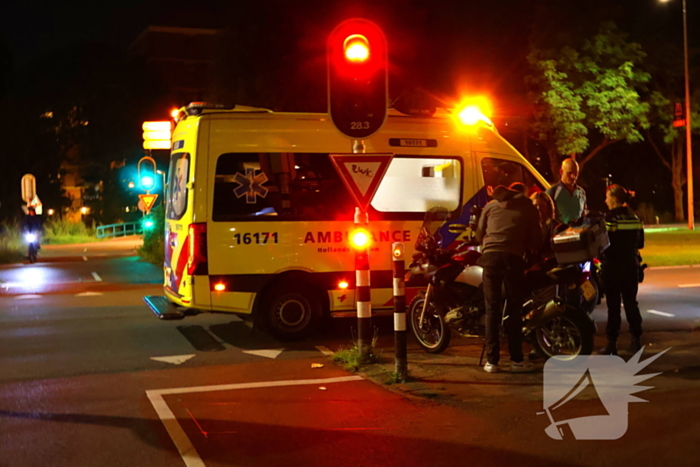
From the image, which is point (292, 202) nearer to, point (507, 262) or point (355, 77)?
point (355, 77)

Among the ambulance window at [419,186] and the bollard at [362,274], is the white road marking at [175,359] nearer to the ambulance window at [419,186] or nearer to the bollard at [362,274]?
the bollard at [362,274]

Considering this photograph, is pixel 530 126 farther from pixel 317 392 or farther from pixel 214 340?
pixel 317 392

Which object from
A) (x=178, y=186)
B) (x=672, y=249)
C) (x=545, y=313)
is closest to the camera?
(x=545, y=313)

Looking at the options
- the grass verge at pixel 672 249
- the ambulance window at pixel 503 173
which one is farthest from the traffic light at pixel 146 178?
the grass verge at pixel 672 249

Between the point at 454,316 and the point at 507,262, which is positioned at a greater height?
the point at 507,262

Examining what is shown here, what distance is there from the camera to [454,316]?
816 centimetres

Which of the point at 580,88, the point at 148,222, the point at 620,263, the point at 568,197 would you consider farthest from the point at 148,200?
the point at 620,263

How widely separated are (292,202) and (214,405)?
3.43 meters

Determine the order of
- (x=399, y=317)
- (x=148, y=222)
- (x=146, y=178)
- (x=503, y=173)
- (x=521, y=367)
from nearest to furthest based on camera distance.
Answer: (x=399, y=317) < (x=521, y=367) < (x=503, y=173) < (x=146, y=178) < (x=148, y=222)

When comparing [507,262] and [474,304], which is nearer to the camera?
[507,262]

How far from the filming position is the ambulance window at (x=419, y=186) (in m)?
9.88

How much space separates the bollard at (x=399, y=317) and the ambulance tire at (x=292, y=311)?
2.44 m

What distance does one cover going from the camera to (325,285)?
959cm

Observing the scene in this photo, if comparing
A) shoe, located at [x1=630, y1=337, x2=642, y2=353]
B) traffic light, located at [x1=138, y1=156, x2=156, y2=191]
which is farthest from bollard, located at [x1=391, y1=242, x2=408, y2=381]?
traffic light, located at [x1=138, y1=156, x2=156, y2=191]
